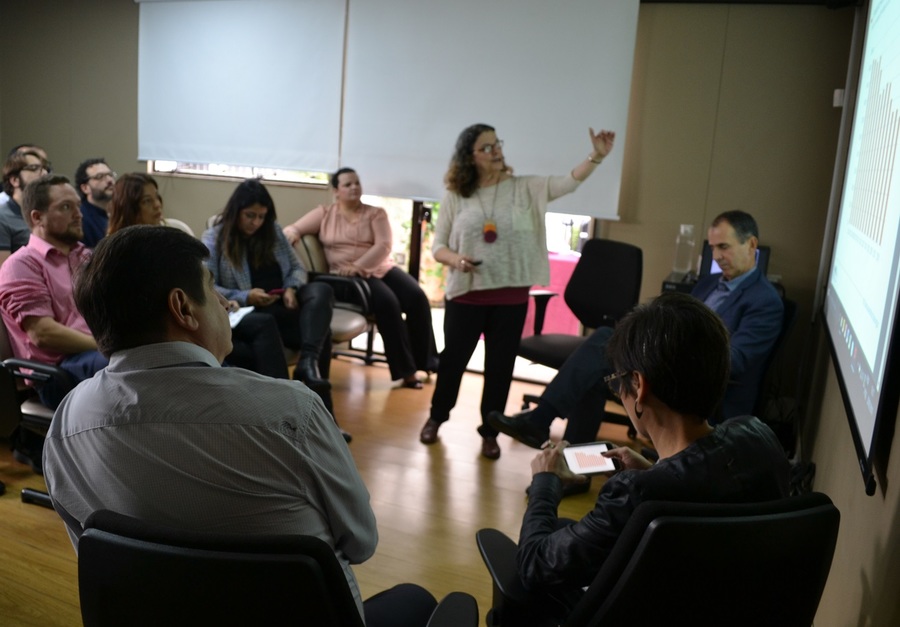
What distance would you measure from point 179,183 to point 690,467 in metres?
5.03

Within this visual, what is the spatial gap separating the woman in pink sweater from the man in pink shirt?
175 cm

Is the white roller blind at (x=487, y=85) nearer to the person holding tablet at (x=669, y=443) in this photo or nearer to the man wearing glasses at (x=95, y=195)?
the man wearing glasses at (x=95, y=195)

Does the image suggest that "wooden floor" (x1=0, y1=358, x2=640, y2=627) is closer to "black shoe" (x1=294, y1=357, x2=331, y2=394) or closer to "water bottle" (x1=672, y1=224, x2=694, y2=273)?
"black shoe" (x1=294, y1=357, x2=331, y2=394)

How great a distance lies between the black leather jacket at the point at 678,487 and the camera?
49.6 inches

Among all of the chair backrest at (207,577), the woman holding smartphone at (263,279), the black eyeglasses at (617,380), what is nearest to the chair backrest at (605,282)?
the woman holding smartphone at (263,279)

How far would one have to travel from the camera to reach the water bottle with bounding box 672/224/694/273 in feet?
14.5

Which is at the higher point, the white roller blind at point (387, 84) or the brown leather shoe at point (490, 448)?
the white roller blind at point (387, 84)

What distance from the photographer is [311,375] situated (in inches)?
145

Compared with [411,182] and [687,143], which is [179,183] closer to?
[411,182]

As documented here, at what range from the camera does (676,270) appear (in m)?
4.44

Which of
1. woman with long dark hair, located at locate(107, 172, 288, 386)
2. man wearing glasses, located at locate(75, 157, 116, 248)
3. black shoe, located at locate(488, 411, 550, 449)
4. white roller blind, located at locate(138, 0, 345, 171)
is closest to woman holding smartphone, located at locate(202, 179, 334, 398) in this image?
woman with long dark hair, located at locate(107, 172, 288, 386)

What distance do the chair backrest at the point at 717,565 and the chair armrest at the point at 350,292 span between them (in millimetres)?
3323

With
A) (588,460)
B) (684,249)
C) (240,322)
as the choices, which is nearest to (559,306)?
(684,249)

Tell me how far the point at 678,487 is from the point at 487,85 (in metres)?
3.74
